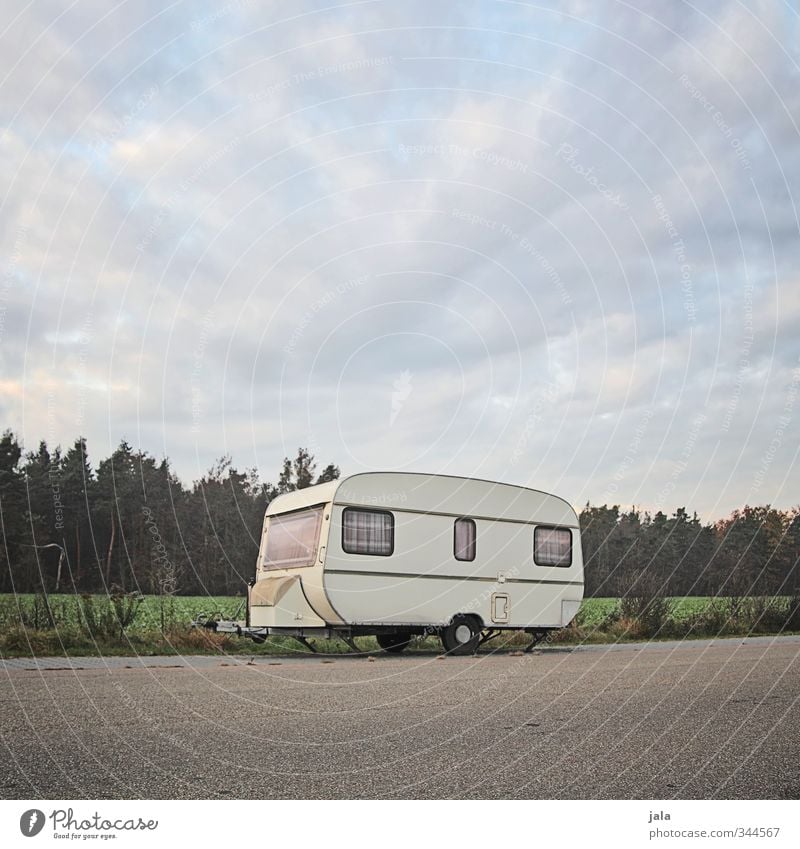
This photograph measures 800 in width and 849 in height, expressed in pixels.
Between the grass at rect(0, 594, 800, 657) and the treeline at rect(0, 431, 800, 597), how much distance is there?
75 cm

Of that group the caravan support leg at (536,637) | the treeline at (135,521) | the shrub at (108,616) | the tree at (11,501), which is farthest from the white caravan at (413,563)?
the treeline at (135,521)

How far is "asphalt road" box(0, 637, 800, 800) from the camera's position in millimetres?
4414

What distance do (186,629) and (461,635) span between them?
4301mm

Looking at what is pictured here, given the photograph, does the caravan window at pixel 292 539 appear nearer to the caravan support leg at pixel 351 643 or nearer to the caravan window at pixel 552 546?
the caravan support leg at pixel 351 643

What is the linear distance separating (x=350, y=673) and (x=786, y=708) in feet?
14.8

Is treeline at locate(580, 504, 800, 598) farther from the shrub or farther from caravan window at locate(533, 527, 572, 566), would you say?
the shrub

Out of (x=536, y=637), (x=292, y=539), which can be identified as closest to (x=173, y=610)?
(x=292, y=539)

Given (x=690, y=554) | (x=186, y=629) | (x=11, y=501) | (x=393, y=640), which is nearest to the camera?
(x=186, y=629)

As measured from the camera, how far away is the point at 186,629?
556 inches

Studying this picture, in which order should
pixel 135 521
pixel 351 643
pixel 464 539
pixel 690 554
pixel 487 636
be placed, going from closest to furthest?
pixel 351 643, pixel 464 539, pixel 487 636, pixel 690 554, pixel 135 521

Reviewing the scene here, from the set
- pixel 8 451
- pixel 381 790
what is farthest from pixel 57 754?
pixel 8 451

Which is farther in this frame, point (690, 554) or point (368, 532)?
point (690, 554)

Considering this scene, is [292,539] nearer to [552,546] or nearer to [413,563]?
[413,563]
